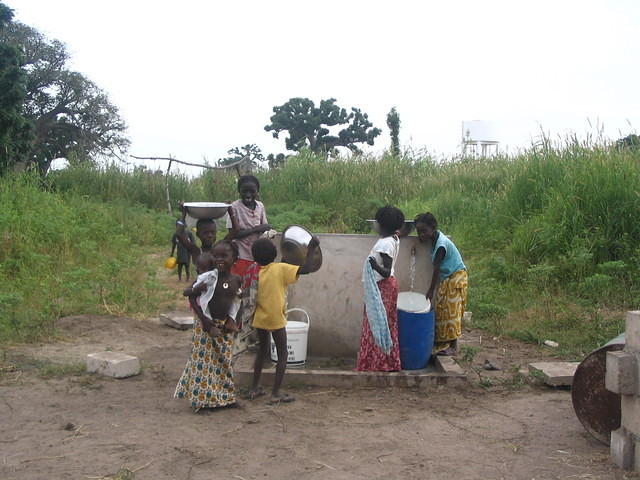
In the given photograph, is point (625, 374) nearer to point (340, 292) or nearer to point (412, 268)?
point (412, 268)

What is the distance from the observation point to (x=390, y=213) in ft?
16.3

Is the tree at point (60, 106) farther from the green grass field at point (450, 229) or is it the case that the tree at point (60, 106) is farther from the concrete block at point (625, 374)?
the concrete block at point (625, 374)

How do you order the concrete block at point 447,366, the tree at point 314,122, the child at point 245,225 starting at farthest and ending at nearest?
Result: 1. the tree at point 314,122
2. the child at point 245,225
3. the concrete block at point 447,366

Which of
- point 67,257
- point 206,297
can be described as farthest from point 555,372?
point 67,257

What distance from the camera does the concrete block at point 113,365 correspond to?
5.38m

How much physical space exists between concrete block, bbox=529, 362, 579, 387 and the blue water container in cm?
86

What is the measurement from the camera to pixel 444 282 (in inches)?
228

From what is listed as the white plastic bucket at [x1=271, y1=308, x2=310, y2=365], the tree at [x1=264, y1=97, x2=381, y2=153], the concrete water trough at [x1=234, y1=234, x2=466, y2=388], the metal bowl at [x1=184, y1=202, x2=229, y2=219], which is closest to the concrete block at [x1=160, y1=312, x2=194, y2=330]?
the concrete water trough at [x1=234, y1=234, x2=466, y2=388]

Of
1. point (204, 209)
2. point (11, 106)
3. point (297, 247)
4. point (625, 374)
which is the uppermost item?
point (11, 106)

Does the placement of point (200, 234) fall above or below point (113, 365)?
above

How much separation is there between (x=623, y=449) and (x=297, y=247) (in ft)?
8.26

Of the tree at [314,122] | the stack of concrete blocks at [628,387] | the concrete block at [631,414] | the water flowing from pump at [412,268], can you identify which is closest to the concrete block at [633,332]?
the stack of concrete blocks at [628,387]

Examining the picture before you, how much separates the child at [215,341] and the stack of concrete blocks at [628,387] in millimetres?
2305

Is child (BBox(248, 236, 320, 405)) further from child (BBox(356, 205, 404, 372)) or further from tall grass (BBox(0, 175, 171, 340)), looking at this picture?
tall grass (BBox(0, 175, 171, 340))
